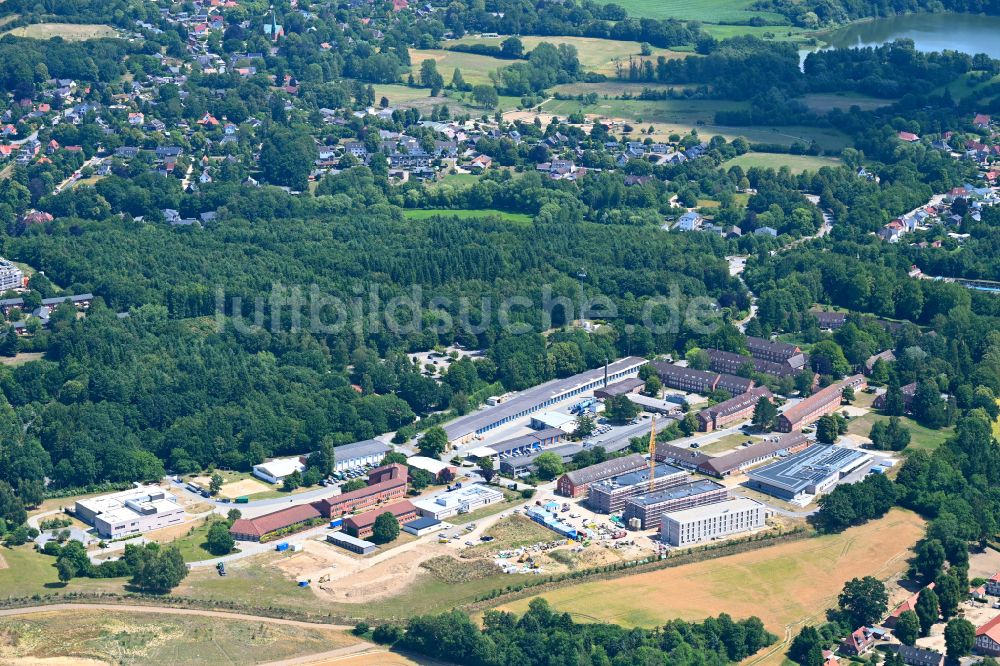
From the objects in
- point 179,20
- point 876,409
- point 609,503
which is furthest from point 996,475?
point 179,20

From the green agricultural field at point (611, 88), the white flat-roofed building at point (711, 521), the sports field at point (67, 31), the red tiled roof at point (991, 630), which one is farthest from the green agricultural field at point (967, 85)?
the red tiled roof at point (991, 630)

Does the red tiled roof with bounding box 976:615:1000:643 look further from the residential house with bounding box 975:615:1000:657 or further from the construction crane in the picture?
the construction crane

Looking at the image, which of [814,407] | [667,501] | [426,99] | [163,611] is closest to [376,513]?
[163,611]

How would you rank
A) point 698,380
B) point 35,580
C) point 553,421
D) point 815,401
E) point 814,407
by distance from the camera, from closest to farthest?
point 35,580 < point 553,421 < point 814,407 < point 815,401 < point 698,380

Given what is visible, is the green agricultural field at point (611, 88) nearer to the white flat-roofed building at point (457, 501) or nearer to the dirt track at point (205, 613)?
the white flat-roofed building at point (457, 501)

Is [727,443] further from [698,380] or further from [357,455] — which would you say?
[357,455]

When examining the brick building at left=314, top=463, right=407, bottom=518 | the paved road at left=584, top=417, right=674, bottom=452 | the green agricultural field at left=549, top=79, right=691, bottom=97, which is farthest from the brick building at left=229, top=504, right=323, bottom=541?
the green agricultural field at left=549, top=79, right=691, bottom=97
